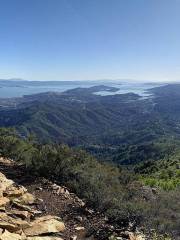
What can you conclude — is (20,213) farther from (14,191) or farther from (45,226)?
(14,191)

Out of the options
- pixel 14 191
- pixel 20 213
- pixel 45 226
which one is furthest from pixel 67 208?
pixel 45 226

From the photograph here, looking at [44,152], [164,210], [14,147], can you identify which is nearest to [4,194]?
[164,210]

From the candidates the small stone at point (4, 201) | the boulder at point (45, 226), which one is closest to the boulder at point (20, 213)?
the boulder at point (45, 226)

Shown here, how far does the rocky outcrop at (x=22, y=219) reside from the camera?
1107 centimetres

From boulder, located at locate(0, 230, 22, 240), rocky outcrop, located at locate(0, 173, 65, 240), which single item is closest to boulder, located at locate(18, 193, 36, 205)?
rocky outcrop, located at locate(0, 173, 65, 240)

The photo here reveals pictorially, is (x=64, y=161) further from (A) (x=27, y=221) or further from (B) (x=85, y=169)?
(A) (x=27, y=221)

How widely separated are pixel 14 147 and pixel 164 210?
14057 millimetres

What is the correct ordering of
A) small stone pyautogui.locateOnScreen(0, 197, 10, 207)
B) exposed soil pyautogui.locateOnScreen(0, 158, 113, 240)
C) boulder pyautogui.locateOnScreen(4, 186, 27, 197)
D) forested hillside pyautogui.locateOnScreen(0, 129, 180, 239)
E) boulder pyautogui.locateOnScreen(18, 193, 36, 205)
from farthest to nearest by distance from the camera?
boulder pyautogui.locateOnScreen(18, 193, 36, 205) → boulder pyautogui.locateOnScreen(4, 186, 27, 197) → forested hillside pyautogui.locateOnScreen(0, 129, 180, 239) → exposed soil pyautogui.locateOnScreen(0, 158, 113, 240) → small stone pyautogui.locateOnScreen(0, 197, 10, 207)

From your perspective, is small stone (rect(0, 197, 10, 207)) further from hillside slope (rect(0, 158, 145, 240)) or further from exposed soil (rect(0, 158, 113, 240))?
exposed soil (rect(0, 158, 113, 240))

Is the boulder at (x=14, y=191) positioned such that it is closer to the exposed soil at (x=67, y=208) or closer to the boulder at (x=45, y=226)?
the exposed soil at (x=67, y=208)

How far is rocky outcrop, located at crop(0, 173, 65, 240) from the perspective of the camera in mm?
11070

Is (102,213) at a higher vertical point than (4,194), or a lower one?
lower

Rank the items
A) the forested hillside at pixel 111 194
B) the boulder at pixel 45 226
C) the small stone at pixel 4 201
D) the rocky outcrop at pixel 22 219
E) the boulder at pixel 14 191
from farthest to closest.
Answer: the boulder at pixel 14 191
the forested hillside at pixel 111 194
the small stone at pixel 4 201
the boulder at pixel 45 226
the rocky outcrop at pixel 22 219

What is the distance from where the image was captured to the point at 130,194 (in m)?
16.8
